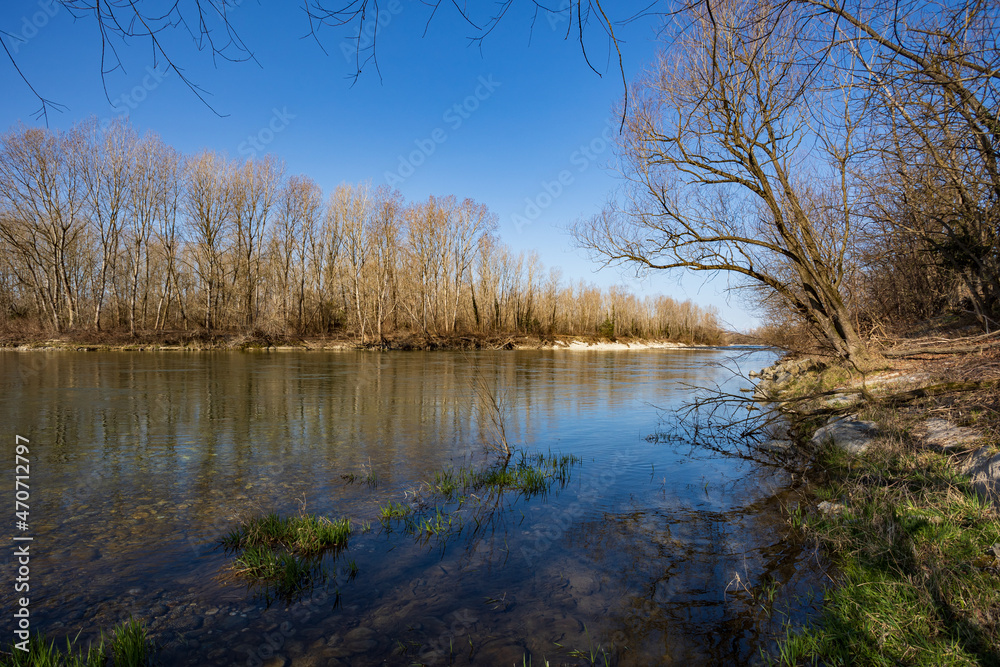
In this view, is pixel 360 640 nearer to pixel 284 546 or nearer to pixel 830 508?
pixel 284 546

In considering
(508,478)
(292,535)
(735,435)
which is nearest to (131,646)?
(292,535)

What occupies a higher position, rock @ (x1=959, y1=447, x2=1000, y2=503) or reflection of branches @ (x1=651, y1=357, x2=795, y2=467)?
rock @ (x1=959, y1=447, x2=1000, y2=503)

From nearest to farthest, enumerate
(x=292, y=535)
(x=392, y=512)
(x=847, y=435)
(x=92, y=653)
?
(x=92, y=653) < (x=292, y=535) < (x=392, y=512) < (x=847, y=435)

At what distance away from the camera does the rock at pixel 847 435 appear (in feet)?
22.0

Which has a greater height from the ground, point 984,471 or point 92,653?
point 984,471

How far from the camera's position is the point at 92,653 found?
291cm

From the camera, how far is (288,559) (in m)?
4.11

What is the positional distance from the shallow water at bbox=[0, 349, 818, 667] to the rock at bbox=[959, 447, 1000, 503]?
153 cm

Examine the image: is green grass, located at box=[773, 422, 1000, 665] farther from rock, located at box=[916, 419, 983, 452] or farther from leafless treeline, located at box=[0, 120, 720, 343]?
leafless treeline, located at box=[0, 120, 720, 343]

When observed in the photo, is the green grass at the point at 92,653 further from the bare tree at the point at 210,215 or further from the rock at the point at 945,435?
the bare tree at the point at 210,215

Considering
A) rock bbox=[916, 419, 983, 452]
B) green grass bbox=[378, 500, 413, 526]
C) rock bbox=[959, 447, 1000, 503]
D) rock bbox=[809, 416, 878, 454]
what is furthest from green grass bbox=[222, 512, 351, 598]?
rock bbox=[809, 416, 878, 454]

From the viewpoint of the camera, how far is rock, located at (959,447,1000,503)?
4.01m

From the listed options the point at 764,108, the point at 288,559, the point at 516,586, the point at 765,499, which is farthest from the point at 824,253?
the point at 288,559

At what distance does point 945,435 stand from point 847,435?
180 centimetres
